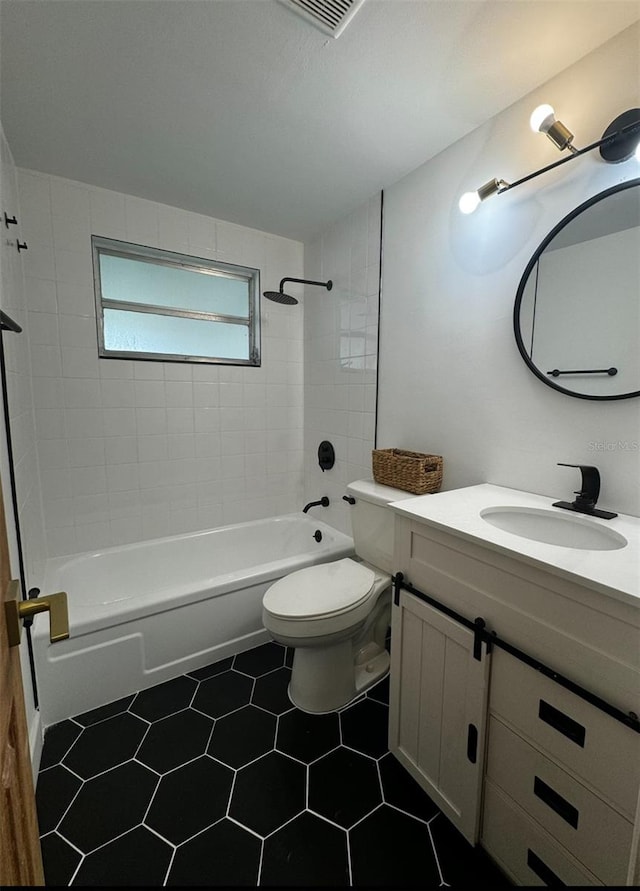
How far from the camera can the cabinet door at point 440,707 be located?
0.97 meters

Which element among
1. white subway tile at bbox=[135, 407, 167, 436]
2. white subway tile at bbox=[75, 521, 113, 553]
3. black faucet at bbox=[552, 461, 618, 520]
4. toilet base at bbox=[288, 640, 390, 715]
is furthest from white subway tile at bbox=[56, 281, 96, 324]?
black faucet at bbox=[552, 461, 618, 520]

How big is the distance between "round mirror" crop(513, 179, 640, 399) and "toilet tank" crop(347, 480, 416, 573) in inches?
28.6

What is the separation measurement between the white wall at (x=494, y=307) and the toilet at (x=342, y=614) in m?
0.41

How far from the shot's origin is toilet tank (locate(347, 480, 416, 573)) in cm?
156

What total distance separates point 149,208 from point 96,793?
8.48ft

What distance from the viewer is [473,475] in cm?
152

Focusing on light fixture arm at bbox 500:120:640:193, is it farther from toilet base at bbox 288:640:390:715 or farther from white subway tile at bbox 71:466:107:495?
white subway tile at bbox 71:466:107:495

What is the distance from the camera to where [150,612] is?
1.58m

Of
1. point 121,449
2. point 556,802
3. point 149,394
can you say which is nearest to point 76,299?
point 149,394

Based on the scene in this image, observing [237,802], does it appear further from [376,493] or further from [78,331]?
[78,331]

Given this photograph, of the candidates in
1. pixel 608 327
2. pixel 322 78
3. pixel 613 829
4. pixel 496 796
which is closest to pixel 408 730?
pixel 496 796

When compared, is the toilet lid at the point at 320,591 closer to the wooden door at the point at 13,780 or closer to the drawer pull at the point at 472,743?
the drawer pull at the point at 472,743

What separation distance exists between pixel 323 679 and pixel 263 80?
219 centimetres

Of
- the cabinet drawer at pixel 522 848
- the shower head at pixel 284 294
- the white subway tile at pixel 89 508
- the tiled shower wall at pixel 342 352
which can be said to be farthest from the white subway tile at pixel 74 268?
the cabinet drawer at pixel 522 848
